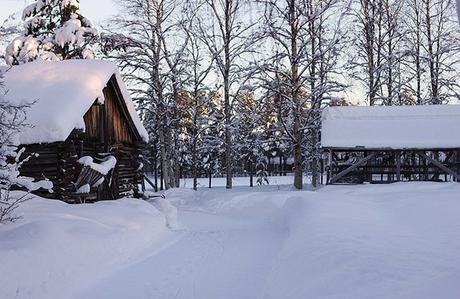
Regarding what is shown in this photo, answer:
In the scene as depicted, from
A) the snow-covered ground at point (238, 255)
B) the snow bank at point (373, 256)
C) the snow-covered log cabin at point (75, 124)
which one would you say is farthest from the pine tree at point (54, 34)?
the snow bank at point (373, 256)

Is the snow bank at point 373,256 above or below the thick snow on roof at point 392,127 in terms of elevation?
below

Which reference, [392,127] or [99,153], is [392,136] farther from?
[99,153]

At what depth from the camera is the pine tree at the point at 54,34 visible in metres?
21.7

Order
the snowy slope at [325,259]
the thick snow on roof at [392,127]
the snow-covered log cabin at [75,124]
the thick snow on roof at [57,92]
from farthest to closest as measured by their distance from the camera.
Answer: the thick snow on roof at [392,127], the snow-covered log cabin at [75,124], the thick snow on roof at [57,92], the snowy slope at [325,259]

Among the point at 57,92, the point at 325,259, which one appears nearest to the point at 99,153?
the point at 57,92

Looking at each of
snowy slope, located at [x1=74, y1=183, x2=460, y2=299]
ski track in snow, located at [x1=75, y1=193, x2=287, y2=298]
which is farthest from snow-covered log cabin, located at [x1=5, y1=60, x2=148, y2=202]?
snowy slope, located at [x1=74, y1=183, x2=460, y2=299]

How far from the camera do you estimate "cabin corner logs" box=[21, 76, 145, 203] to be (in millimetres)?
13492

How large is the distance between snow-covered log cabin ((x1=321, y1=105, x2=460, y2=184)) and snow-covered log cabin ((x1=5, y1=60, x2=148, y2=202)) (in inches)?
394

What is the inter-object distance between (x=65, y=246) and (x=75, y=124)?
6042 millimetres

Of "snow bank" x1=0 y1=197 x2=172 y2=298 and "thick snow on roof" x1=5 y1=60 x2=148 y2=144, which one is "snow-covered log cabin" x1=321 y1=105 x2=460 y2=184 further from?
"snow bank" x1=0 y1=197 x2=172 y2=298

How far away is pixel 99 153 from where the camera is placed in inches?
621

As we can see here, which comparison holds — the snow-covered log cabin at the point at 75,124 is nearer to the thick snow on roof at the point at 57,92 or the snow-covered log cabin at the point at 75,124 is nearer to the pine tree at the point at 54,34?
the thick snow on roof at the point at 57,92

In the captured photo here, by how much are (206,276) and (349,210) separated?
4764 millimetres

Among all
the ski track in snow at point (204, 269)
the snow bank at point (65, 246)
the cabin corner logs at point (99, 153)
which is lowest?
the ski track in snow at point (204, 269)
